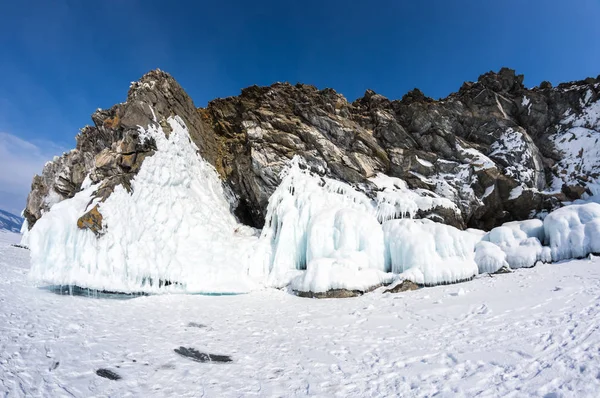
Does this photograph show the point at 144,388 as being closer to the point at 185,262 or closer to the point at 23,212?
the point at 185,262

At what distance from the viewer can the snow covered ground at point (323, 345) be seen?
5312 millimetres

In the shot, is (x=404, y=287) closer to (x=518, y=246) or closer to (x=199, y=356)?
(x=518, y=246)

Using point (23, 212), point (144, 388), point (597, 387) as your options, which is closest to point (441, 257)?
→ point (597, 387)

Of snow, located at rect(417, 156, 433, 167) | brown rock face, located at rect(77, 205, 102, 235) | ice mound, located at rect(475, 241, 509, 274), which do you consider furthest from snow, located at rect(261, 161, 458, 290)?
brown rock face, located at rect(77, 205, 102, 235)

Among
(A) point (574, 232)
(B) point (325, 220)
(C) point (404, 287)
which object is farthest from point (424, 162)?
(C) point (404, 287)

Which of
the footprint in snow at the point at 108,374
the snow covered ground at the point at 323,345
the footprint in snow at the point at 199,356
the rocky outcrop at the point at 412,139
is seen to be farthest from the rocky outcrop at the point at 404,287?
the footprint in snow at the point at 108,374

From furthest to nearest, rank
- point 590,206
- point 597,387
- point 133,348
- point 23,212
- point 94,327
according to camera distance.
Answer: point 23,212 → point 590,206 → point 94,327 → point 133,348 → point 597,387

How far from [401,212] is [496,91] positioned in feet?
53.2

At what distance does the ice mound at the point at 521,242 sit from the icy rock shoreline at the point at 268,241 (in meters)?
0.06

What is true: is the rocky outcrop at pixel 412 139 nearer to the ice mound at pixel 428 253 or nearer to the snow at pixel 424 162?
the snow at pixel 424 162

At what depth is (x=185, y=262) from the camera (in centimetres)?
1633

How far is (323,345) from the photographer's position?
8.00m

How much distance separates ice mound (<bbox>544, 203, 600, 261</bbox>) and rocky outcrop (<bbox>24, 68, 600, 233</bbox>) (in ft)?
16.7

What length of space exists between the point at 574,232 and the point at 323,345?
58.6 feet
